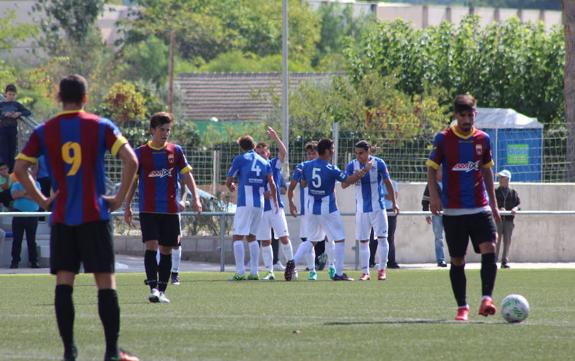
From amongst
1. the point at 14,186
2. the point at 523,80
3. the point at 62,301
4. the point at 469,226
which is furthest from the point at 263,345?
the point at 523,80

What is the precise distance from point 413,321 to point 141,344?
9.76 feet

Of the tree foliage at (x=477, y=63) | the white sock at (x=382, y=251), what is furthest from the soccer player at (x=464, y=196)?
the tree foliage at (x=477, y=63)

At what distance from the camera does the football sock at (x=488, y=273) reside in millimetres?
13000

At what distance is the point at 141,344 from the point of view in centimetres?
1094

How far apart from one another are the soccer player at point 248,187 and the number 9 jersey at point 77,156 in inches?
433

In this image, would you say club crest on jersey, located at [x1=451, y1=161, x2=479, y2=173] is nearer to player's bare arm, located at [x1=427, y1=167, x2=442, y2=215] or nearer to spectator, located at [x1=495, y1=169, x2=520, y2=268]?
player's bare arm, located at [x1=427, y1=167, x2=442, y2=215]

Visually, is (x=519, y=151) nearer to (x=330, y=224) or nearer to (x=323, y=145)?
(x=330, y=224)

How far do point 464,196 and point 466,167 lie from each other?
25cm

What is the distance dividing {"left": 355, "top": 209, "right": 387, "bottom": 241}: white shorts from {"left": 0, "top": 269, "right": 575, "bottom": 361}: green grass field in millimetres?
1792

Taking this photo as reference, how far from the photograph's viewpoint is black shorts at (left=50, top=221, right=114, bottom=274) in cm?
961

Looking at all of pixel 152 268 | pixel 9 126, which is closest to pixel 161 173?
pixel 152 268

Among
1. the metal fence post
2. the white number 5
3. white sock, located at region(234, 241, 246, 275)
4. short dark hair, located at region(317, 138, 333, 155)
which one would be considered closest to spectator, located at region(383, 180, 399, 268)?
the metal fence post

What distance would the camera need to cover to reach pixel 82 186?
9.64 metres

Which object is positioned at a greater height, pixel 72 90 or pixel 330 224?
pixel 72 90
